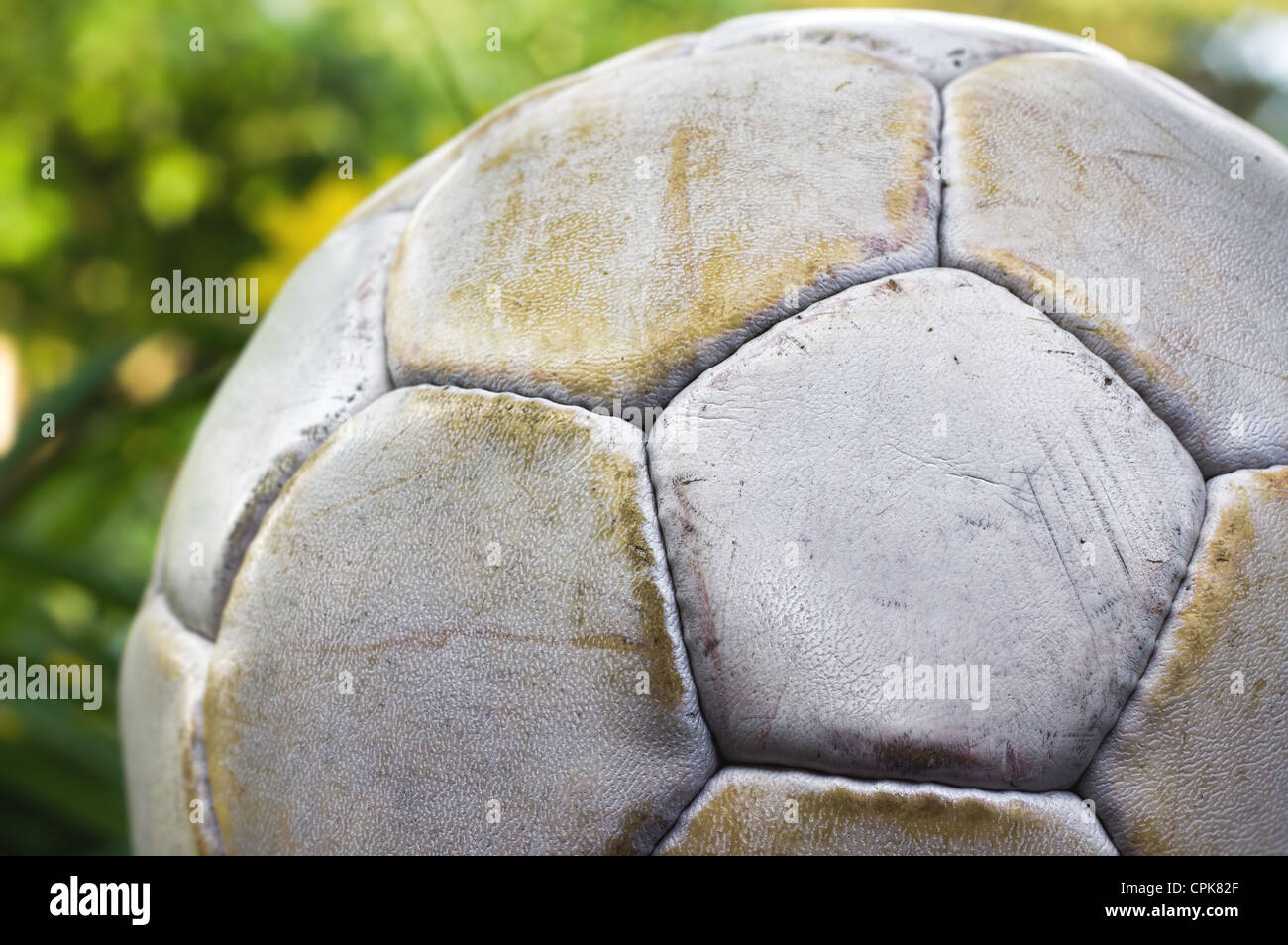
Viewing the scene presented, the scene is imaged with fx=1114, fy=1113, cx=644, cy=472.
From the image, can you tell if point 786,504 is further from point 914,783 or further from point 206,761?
point 206,761

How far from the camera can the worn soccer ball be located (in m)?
0.78

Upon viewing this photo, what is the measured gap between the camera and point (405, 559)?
88 cm

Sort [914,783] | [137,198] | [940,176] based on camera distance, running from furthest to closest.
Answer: [137,198], [940,176], [914,783]

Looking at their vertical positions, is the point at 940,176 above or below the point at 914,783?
above

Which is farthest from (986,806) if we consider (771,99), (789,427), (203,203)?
(203,203)

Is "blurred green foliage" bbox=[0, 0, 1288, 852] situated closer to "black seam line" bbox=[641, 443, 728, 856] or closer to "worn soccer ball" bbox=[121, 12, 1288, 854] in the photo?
"worn soccer ball" bbox=[121, 12, 1288, 854]

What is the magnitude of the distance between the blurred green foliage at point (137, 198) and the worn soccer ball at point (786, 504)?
48.7 inches

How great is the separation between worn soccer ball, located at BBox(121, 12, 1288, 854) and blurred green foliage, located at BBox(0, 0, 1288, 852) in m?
1.24

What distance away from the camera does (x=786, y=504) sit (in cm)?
80

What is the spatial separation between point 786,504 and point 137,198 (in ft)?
10.2

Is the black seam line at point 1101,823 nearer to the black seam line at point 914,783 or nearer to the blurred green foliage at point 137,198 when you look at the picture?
the black seam line at point 914,783

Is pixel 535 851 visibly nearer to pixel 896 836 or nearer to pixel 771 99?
pixel 896 836

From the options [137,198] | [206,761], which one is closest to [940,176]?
[206,761]

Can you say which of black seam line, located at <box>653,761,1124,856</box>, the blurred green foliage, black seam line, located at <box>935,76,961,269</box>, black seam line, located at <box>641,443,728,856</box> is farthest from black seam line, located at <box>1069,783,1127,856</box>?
the blurred green foliage
